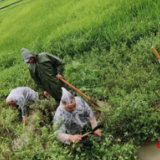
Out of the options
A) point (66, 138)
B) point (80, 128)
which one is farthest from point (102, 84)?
point (66, 138)

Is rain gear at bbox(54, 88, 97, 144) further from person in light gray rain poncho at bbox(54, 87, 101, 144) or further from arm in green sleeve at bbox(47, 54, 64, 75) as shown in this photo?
arm in green sleeve at bbox(47, 54, 64, 75)

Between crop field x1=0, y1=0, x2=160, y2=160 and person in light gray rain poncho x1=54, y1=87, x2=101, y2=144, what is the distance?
120 mm

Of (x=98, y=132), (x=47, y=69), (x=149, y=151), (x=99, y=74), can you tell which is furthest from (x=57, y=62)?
(x=149, y=151)

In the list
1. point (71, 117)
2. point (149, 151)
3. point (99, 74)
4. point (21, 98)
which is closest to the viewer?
point (149, 151)

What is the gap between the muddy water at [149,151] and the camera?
232 cm

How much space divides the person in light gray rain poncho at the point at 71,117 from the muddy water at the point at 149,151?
549mm

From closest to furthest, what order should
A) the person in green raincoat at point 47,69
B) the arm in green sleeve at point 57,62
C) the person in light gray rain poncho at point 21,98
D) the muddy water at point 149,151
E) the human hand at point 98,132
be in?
the muddy water at point 149,151 → the human hand at point 98,132 → the person in green raincoat at point 47,69 → the arm in green sleeve at point 57,62 → the person in light gray rain poncho at point 21,98

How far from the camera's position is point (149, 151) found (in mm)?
2402

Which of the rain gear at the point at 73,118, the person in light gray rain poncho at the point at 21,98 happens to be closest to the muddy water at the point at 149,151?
the rain gear at the point at 73,118

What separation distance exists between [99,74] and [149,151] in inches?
57.7

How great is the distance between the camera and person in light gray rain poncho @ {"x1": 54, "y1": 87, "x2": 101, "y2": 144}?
92.4 inches

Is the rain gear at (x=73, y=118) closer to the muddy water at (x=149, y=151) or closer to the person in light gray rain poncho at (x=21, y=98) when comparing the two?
the muddy water at (x=149, y=151)

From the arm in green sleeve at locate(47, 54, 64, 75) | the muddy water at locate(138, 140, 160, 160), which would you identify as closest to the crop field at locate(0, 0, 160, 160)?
the muddy water at locate(138, 140, 160, 160)

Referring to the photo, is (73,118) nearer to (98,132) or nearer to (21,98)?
(98,132)
